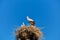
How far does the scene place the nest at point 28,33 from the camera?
4008 millimetres

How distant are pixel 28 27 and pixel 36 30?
7.4 inches

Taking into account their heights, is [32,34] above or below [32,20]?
below

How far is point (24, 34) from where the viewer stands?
13.1ft

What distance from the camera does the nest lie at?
401 cm

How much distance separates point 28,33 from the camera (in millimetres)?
4035

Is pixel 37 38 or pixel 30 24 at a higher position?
pixel 30 24

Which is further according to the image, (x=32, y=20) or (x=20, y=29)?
(x=32, y=20)

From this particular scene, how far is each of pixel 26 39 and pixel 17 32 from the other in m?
0.29

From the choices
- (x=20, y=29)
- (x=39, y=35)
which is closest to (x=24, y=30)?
(x=20, y=29)

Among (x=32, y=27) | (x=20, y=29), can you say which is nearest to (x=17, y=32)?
(x=20, y=29)

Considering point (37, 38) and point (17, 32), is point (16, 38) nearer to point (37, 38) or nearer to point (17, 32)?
point (17, 32)

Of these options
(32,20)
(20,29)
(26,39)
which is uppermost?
(32,20)

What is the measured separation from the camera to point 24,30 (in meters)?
4.06

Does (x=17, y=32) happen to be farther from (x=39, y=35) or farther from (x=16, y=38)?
(x=39, y=35)
